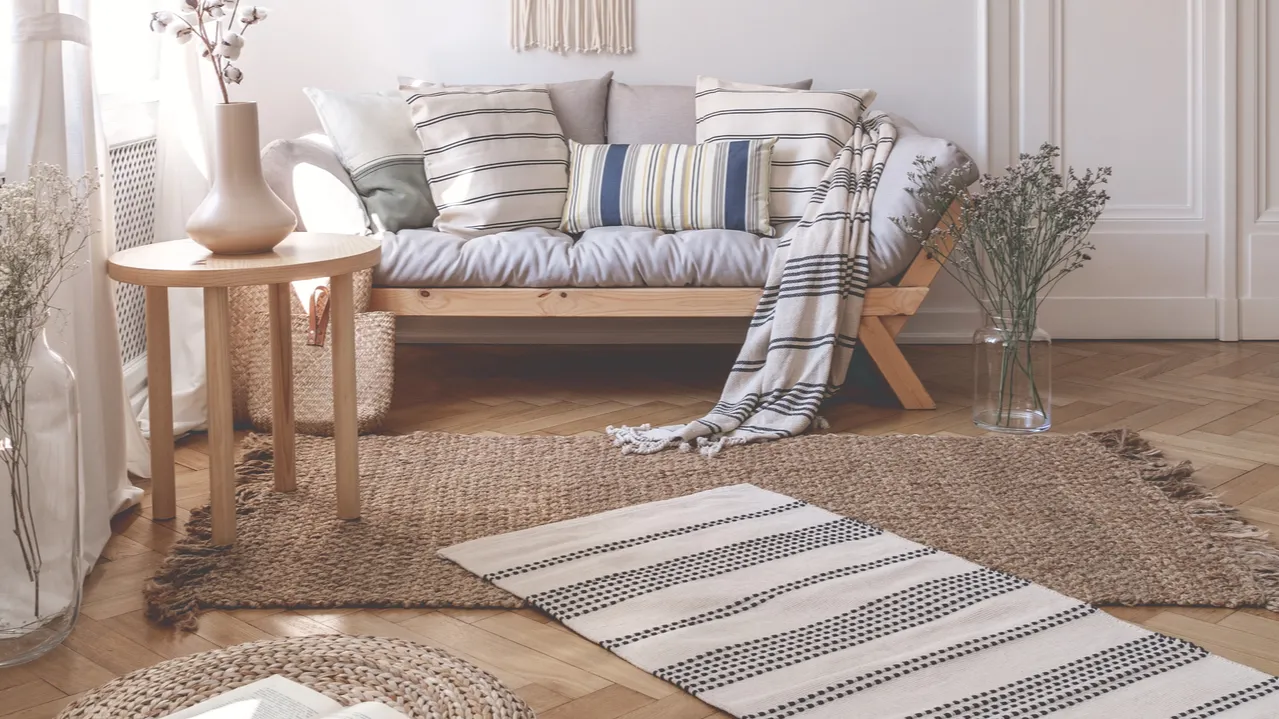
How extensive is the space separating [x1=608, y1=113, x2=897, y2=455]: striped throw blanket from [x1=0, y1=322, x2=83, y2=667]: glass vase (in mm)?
1381

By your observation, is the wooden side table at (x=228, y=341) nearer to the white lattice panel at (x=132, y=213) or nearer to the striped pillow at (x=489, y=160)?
the white lattice panel at (x=132, y=213)

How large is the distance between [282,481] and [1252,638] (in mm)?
1744

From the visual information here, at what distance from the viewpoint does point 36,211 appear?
1861 millimetres

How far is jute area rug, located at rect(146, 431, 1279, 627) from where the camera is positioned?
2041mm

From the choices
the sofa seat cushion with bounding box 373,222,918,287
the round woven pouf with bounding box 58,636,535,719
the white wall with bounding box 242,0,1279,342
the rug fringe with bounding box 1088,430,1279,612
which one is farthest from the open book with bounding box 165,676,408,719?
the white wall with bounding box 242,0,1279,342

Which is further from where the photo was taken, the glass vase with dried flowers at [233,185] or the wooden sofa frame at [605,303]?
the wooden sofa frame at [605,303]

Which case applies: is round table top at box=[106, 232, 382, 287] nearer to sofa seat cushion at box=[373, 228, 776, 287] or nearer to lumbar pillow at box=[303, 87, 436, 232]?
sofa seat cushion at box=[373, 228, 776, 287]

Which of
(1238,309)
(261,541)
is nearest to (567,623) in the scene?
(261,541)

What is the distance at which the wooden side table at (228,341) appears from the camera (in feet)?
7.19

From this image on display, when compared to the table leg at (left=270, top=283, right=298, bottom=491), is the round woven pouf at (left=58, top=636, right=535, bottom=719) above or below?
below

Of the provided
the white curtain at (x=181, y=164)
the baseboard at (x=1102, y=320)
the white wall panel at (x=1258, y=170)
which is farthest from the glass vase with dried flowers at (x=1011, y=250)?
the white curtain at (x=181, y=164)

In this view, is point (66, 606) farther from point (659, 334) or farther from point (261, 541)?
point (659, 334)

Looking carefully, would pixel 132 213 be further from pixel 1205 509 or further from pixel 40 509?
pixel 1205 509

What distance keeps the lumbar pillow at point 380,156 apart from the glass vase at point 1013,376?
1.50 m
